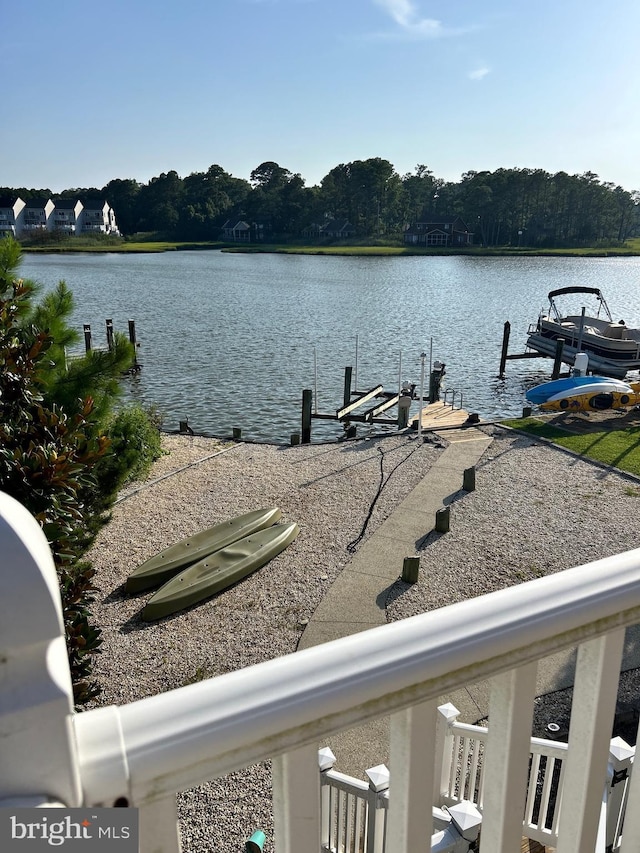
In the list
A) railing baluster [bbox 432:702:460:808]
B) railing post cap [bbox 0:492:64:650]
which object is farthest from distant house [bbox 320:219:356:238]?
railing post cap [bbox 0:492:64:650]

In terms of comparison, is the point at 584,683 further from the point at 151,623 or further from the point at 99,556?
the point at 99,556

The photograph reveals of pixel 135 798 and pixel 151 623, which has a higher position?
pixel 135 798

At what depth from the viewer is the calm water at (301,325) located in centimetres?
2533

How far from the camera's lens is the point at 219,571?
966cm

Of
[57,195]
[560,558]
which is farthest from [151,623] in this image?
[57,195]

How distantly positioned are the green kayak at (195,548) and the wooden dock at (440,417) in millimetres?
7825

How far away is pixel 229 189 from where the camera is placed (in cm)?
13388

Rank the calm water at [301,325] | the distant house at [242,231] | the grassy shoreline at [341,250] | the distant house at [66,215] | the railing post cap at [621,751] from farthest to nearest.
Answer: the distant house at [242,231]
the distant house at [66,215]
the grassy shoreline at [341,250]
the calm water at [301,325]
the railing post cap at [621,751]

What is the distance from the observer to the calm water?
25328mm

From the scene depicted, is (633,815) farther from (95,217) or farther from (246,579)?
(95,217)

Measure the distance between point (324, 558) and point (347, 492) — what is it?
9.76ft

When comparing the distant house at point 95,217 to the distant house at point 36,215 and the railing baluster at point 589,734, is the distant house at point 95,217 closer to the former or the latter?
the distant house at point 36,215

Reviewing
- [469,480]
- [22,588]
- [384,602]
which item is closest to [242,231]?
[469,480]

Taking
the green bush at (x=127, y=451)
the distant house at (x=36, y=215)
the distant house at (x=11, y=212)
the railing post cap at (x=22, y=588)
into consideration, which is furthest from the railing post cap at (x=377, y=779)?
the distant house at (x=36, y=215)
